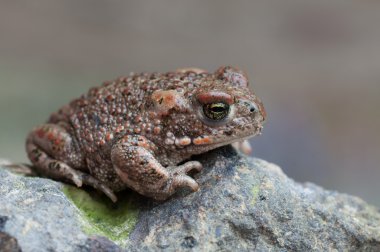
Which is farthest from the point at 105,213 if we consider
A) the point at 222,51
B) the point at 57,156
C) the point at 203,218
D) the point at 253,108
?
the point at 222,51

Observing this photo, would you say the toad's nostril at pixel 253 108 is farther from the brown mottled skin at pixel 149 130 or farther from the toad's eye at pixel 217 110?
the toad's eye at pixel 217 110

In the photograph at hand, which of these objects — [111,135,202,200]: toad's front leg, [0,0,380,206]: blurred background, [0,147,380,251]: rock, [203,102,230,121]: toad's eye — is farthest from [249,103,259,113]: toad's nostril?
[0,0,380,206]: blurred background

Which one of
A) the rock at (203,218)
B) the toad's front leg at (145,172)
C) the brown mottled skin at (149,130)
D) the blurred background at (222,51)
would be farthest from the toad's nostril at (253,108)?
the blurred background at (222,51)

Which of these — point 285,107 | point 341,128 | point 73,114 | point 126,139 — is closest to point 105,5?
point 285,107

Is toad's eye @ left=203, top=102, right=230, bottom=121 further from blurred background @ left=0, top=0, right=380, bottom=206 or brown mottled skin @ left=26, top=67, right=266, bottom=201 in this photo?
blurred background @ left=0, top=0, right=380, bottom=206

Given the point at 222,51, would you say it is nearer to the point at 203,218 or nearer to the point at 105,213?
the point at 105,213
